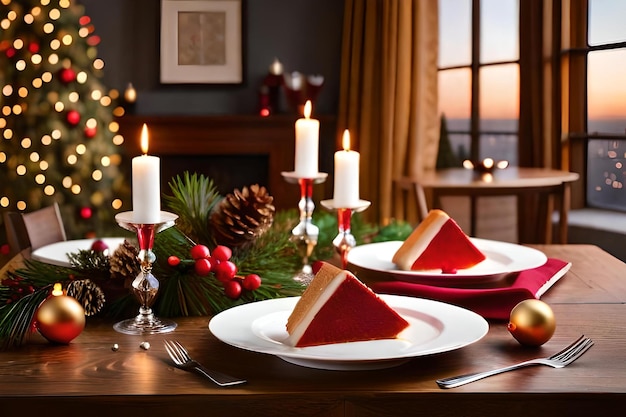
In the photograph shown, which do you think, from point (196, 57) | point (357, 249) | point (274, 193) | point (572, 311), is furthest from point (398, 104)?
point (572, 311)

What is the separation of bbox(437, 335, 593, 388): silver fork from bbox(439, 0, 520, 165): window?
340 centimetres

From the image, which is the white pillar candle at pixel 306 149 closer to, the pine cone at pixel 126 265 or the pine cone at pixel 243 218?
the pine cone at pixel 243 218

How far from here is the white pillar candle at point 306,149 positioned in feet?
5.21

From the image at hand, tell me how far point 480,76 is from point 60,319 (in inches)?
146

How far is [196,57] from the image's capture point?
5.31 metres

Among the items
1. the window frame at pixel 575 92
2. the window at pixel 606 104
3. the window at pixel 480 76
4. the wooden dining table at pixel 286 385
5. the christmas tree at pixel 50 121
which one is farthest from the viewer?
the christmas tree at pixel 50 121

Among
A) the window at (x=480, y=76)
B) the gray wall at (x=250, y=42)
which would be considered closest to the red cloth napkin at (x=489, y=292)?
the window at (x=480, y=76)

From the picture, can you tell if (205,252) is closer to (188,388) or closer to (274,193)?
(188,388)

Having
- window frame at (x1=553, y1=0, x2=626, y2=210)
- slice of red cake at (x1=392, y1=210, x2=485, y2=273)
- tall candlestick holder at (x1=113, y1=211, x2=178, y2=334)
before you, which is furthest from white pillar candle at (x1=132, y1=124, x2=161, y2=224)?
window frame at (x1=553, y1=0, x2=626, y2=210)

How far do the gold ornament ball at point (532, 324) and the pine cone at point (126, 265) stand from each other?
56cm

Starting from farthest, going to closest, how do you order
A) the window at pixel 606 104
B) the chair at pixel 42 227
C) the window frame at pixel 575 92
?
1. the window frame at pixel 575 92
2. the window at pixel 606 104
3. the chair at pixel 42 227

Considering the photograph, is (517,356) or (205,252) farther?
(205,252)

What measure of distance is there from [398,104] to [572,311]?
345cm

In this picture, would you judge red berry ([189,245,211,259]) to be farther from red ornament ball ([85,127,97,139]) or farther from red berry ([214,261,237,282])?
red ornament ball ([85,127,97,139])
